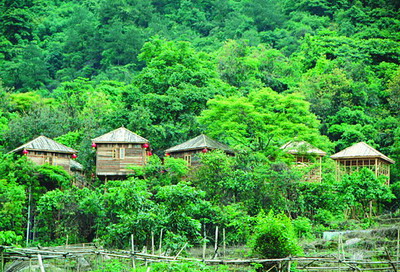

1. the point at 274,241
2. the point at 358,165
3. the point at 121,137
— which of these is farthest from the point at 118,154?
the point at 274,241

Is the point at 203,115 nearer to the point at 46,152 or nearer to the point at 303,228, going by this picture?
the point at 46,152

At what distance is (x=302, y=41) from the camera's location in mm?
71812

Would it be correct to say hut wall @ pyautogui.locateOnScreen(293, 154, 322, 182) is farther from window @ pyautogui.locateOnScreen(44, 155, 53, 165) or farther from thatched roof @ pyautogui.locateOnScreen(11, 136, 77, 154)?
window @ pyautogui.locateOnScreen(44, 155, 53, 165)

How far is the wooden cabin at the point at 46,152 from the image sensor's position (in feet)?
130

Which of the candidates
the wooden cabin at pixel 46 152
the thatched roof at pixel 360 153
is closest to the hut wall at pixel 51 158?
the wooden cabin at pixel 46 152

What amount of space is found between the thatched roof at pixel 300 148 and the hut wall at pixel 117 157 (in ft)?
28.1

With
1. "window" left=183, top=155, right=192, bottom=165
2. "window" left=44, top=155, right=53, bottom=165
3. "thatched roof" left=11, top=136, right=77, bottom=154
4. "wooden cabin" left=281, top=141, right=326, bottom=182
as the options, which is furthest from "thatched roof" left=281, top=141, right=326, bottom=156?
"window" left=44, top=155, right=53, bottom=165

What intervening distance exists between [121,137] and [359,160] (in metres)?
15.1

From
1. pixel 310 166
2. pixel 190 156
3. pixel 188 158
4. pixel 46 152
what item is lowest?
pixel 310 166

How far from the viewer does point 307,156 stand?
3988 cm

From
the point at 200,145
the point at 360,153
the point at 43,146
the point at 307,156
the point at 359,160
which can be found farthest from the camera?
the point at 359,160

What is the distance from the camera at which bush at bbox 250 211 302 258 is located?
2522cm

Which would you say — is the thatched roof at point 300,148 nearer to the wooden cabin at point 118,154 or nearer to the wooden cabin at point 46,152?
the wooden cabin at point 118,154

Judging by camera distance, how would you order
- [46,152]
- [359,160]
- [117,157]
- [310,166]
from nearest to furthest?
[310,166]
[46,152]
[117,157]
[359,160]
